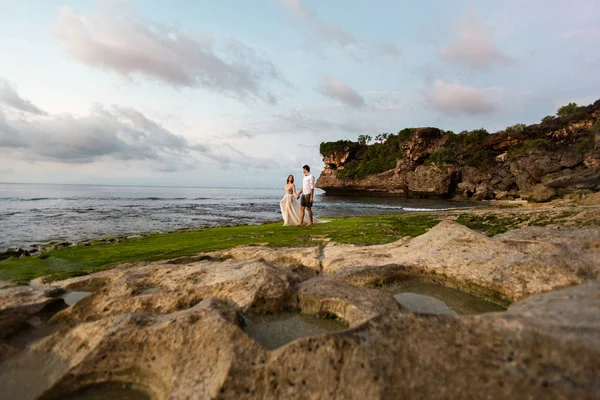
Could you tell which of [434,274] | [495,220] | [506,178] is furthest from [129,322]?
[506,178]

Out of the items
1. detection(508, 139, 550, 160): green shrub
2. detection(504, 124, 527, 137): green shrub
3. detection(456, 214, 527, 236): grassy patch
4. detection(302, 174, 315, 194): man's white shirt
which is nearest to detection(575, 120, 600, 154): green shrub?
detection(508, 139, 550, 160): green shrub

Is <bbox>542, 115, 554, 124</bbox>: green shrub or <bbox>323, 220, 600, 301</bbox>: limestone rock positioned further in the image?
<bbox>542, 115, 554, 124</bbox>: green shrub

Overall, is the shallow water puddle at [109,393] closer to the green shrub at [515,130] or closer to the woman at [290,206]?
the woman at [290,206]

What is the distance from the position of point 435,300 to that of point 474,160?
267 ft

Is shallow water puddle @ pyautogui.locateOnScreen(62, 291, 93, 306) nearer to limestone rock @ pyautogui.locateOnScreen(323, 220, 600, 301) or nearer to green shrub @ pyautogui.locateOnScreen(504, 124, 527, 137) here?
limestone rock @ pyautogui.locateOnScreen(323, 220, 600, 301)

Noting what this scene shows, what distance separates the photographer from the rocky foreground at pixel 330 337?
235 centimetres

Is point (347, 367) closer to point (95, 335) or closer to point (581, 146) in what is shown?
point (95, 335)

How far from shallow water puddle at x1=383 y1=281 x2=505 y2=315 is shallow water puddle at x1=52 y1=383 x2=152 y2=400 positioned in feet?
12.0

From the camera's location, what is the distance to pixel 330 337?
2840 mm

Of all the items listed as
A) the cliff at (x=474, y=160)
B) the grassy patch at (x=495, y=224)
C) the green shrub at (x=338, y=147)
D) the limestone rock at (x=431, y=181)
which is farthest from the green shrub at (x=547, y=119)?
the grassy patch at (x=495, y=224)

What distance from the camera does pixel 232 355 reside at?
113 inches

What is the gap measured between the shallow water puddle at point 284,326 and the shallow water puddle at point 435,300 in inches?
55.0

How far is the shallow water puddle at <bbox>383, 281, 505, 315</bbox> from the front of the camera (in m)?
4.58

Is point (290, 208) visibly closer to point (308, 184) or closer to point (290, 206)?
point (290, 206)
